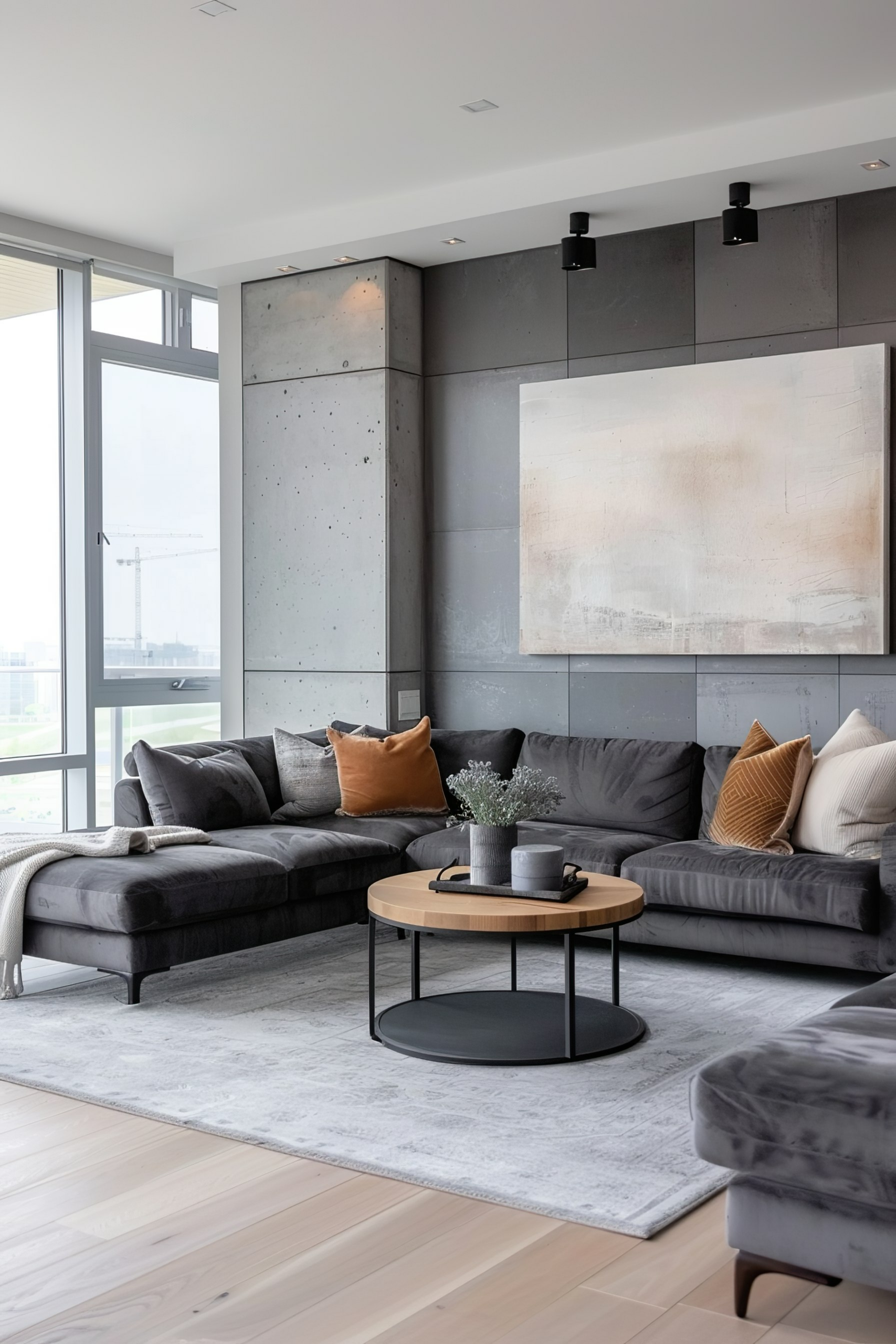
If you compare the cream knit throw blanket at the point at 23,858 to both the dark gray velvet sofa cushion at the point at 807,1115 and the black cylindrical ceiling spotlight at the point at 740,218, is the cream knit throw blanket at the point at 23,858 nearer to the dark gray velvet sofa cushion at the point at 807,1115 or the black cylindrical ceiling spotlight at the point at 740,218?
the dark gray velvet sofa cushion at the point at 807,1115

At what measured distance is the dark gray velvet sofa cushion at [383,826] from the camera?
5520 mm

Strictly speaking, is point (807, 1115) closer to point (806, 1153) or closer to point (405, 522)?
point (806, 1153)

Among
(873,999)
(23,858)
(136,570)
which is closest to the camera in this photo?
(873,999)

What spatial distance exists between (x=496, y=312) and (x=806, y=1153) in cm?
501

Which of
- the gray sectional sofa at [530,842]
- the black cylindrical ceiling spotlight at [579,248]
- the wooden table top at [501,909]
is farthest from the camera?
the black cylindrical ceiling spotlight at [579,248]

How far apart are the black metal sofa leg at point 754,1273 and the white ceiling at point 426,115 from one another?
3.58 m

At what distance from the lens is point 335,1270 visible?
2.46 meters

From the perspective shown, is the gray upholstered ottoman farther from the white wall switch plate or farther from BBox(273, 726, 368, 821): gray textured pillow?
the white wall switch plate

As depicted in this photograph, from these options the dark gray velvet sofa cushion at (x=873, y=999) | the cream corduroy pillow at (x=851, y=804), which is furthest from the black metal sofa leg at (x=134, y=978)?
the cream corduroy pillow at (x=851, y=804)

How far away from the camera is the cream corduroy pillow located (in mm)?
4758

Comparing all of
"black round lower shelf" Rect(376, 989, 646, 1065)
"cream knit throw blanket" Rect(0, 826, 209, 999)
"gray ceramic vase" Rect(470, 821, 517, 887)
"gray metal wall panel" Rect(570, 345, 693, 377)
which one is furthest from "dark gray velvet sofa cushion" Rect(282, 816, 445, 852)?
"gray metal wall panel" Rect(570, 345, 693, 377)

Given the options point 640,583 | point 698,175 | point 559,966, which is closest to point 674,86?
point 698,175

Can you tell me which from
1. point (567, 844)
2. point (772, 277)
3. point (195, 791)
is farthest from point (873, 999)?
point (772, 277)

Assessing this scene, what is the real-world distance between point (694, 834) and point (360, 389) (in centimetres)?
276
